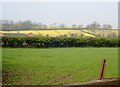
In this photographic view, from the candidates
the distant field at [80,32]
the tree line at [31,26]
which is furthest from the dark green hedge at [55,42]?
the tree line at [31,26]

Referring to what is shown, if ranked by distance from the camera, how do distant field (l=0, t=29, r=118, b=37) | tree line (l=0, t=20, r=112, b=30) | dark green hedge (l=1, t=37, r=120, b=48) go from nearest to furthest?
tree line (l=0, t=20, r=112, b=30)
distant field (l=0, t=29, r=118, b=37)
dark green hedge (l=1, t=37, r=120, b=48)

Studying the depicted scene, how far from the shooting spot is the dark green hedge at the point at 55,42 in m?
9.50

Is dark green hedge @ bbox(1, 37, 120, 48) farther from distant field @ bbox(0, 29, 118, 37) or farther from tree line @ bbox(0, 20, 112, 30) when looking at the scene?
tree line @ bbox(0, 20, 112, 30)

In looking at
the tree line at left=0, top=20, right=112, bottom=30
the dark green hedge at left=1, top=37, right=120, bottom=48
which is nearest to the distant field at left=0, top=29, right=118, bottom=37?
the dark green hedge at left=1, top=37, right=120, bottom=48

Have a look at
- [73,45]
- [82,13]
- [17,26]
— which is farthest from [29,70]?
[73,45]

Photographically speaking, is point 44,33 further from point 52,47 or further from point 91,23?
point 91,23

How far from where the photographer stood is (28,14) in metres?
7.42

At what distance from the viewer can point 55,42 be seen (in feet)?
33.3

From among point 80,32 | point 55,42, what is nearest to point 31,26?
point 55,42

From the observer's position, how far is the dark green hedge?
31.2 ft

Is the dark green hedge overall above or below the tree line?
below

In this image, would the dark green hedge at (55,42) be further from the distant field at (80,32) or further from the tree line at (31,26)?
the tree line at (31,26)

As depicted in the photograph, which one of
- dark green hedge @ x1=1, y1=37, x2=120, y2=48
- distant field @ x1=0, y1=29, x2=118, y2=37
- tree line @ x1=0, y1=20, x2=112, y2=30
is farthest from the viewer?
dark green hedge @ x1=1, y1=37, x2=120, y2=48

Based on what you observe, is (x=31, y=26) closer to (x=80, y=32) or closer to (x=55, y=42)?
(x=55, y=42)
